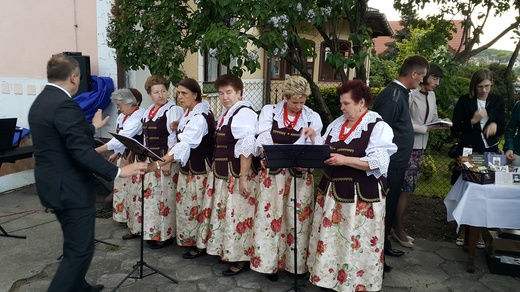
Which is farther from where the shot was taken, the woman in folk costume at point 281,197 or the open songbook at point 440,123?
the open songbook at point 440,123

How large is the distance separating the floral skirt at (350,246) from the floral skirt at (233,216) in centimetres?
77

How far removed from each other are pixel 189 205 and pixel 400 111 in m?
2.30

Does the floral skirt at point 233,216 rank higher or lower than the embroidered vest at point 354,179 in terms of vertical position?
lower

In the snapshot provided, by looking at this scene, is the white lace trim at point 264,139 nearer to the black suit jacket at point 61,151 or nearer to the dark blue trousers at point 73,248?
the black suit jacket at point 61,151

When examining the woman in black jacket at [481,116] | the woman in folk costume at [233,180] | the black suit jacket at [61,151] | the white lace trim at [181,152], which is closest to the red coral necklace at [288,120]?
the woman in folk costume at [233,180]

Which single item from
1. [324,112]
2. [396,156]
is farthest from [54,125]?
[324,112]

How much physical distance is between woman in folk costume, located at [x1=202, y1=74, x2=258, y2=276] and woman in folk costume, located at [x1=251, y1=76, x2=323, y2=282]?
0.48 ft

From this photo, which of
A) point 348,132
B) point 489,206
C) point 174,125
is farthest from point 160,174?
point 489,206

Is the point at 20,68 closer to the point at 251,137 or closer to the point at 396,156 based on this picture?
the point at 251,137

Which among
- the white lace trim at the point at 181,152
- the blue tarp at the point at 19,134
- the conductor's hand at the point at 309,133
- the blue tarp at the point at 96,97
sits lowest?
→ the blue tarp at the point at 19,134

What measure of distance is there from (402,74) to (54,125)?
3048 millimetres

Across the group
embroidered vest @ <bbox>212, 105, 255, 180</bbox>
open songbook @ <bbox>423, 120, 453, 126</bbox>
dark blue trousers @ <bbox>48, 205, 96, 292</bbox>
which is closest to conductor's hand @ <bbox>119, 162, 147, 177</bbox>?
dark blue trousers @ <bbox>48, 205, 96, 292</bbox>

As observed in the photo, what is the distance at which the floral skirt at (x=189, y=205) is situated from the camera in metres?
4.48

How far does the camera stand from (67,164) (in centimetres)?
316
